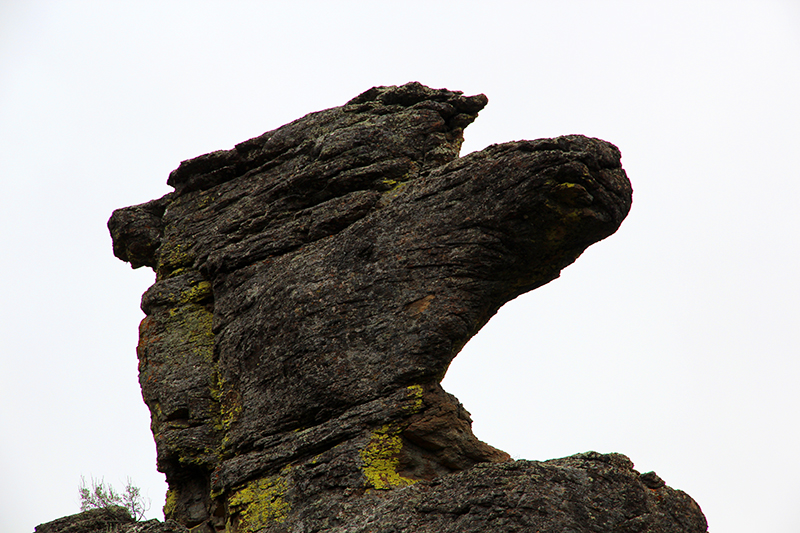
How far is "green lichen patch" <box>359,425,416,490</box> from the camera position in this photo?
16078mm

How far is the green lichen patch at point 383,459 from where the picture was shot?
1608 cm

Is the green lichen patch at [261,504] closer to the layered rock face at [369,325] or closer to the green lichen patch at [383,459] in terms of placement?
the layered rock face at [369,325]

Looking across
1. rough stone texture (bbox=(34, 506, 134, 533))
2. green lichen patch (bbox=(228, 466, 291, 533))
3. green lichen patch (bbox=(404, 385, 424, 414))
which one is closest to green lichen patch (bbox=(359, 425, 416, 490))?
green lichen patch (bbox=(404, 385, 424, 414))

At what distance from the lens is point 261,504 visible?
1708cm

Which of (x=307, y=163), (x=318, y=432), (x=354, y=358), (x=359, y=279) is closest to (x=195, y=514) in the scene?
(x=318, y=432)

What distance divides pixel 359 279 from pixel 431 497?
5.51m

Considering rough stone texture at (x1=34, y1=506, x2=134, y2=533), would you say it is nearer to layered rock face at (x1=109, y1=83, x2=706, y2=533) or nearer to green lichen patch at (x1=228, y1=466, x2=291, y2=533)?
layered rock face at (x1=109, y1=83, x2=706, y2=533)

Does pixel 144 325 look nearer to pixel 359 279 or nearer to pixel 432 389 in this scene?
pixel 359 279

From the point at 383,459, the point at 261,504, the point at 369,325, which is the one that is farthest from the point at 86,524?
the point at 369,325

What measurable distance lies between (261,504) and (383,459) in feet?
9.79

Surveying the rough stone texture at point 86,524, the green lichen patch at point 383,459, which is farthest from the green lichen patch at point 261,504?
the rough stone texture at point 86,524

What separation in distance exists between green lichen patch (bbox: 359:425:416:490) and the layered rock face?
0.10ft

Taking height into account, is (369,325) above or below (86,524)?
above

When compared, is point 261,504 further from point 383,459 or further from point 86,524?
point 86,524
